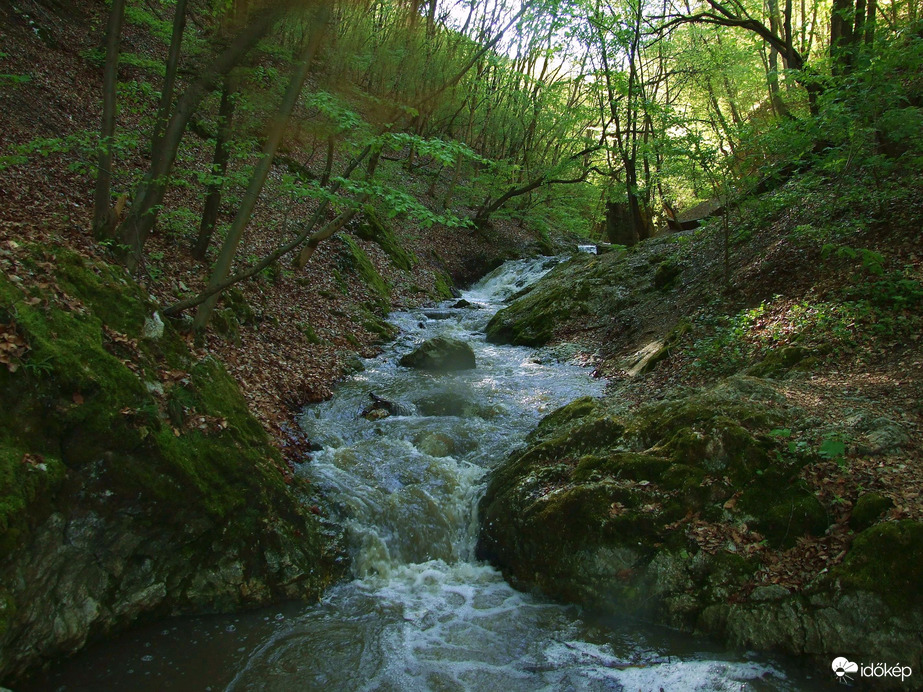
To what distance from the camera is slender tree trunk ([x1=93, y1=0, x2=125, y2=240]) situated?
689 centimetres

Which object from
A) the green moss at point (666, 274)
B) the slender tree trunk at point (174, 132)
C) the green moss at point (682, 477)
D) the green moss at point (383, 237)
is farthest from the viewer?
the green moss at point (383, 237)

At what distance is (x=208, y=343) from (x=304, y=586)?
4.28 meters

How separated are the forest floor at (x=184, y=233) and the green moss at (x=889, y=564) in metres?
5.81

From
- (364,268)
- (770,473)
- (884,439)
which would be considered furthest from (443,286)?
(884,439)

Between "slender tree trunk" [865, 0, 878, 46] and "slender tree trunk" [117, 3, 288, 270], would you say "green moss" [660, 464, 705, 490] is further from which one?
"slender tree trunk" [865, 0, 878, 46]

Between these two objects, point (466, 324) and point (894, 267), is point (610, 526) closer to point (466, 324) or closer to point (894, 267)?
point (894, 267)

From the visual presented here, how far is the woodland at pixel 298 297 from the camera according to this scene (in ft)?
13.6

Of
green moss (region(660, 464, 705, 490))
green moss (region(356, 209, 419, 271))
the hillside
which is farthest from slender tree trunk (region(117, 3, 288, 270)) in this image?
green moss (region(356, 209, 419, 271))

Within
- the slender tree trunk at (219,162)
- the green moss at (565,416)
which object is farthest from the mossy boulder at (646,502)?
the slender tree trunk at (219,162)

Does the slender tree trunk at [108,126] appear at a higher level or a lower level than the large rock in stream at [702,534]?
higher

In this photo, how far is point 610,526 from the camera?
5.03m

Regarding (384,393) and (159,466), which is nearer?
(159,466)

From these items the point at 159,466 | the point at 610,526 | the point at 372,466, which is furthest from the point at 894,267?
the point at 159,466

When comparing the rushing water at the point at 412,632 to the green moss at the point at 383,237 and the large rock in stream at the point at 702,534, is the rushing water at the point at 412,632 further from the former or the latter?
the green moss at the point at 383,237
